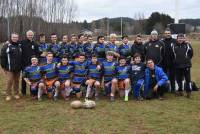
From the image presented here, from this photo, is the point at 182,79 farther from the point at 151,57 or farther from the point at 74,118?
the point at 74,118

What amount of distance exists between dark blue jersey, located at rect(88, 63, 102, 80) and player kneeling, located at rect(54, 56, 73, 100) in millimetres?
541

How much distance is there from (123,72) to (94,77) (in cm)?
84

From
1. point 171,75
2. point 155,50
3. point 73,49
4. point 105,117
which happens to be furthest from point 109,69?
point 105,117

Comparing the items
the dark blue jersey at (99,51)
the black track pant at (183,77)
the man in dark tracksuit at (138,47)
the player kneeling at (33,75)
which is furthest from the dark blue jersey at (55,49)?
the black track pant at (183,77)

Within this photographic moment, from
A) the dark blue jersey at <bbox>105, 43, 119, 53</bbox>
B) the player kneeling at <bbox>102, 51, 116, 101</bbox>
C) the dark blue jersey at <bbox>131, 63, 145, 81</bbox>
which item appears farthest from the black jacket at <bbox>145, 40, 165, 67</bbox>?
the player kneeling at <bbox>102, 51, 116, 101</bbox>

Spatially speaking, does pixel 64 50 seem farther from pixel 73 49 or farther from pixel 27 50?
pixel 27 50

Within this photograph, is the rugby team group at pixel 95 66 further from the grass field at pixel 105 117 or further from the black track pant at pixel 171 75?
the grass field at pixel 105 117

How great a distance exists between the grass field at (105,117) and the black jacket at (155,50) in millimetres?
1246

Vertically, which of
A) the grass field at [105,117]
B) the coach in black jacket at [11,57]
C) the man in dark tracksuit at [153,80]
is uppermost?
the coach in black jacket at [11,57]

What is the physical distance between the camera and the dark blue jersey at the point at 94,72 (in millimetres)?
11086

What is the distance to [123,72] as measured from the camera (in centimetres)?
1097

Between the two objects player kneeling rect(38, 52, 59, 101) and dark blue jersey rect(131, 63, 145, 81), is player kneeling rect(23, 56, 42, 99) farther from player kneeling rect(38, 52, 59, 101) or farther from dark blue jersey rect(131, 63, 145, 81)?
dark blue jersey rect(131, 63, 145, 81)

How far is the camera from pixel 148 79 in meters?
10.9

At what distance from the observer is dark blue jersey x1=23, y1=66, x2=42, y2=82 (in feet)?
36.0
